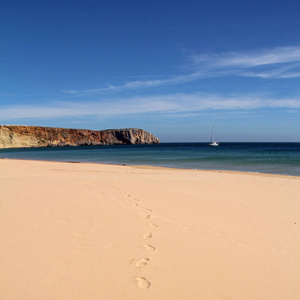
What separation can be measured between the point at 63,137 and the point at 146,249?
135653 mm

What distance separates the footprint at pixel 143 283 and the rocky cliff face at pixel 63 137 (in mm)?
118550

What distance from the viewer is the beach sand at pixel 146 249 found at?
301cm

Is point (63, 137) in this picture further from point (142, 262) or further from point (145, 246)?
point (142, 262)

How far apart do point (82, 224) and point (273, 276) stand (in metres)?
3.49

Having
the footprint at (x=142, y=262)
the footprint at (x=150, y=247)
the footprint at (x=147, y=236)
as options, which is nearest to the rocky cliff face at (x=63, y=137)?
the footprint at (x=147, y=236)

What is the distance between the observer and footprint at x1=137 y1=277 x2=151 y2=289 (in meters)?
3.03

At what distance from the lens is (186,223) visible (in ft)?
18.0

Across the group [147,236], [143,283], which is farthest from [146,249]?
[143,283]

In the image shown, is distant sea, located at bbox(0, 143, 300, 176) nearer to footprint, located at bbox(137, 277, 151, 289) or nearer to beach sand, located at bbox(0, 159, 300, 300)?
beach sand, located at bbox(0, 159, 300, 300)

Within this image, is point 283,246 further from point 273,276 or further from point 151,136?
point 151,136

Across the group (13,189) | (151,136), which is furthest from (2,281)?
(151,136)

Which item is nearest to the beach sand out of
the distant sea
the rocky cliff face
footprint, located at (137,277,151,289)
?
footprint, located at (137,277,151,289)

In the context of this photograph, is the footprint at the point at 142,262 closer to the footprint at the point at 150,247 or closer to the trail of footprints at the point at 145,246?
the trail of footprints at the point at 145,246

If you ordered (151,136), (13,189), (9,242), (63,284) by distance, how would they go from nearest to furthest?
1. (63,284)
2. (9,242)
3. (13,189)
4. (151,136)
